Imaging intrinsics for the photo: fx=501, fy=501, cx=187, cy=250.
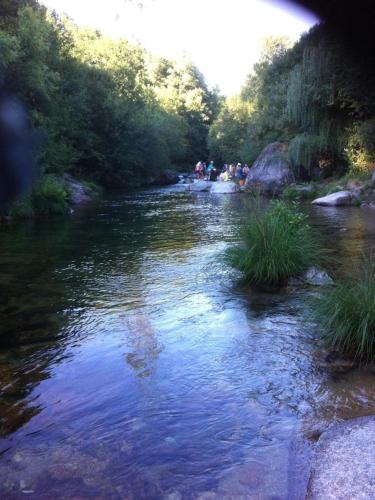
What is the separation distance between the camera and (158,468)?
3.24 m

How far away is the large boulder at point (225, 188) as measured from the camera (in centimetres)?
3238

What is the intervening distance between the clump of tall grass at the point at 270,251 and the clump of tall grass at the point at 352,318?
7.55ft

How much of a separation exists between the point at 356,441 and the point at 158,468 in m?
1.27

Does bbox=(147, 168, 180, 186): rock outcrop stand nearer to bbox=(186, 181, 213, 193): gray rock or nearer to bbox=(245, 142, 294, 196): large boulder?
bbox=(186, 181, 213, 193): gray rock

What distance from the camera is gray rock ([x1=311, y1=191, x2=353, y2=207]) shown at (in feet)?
69.9

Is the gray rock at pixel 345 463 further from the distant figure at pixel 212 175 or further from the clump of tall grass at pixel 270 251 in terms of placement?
the distant figure at pixel 212 175

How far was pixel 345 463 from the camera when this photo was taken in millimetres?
2941

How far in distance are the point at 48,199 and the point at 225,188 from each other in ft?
48.8

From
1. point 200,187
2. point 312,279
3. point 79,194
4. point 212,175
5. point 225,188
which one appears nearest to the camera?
point 312,279

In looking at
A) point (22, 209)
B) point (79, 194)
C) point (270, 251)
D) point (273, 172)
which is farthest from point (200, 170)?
point (270, 251)

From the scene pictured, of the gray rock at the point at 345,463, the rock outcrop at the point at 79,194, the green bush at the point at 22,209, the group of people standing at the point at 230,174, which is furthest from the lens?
the group of people standing at the point at 230,174

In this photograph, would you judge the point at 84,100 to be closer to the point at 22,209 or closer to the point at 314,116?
the point at 314,116

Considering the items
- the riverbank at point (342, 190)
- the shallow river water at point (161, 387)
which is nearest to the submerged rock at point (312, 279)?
the shallow river water at point (161, 387)

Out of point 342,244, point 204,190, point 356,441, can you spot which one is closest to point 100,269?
point 342,244
